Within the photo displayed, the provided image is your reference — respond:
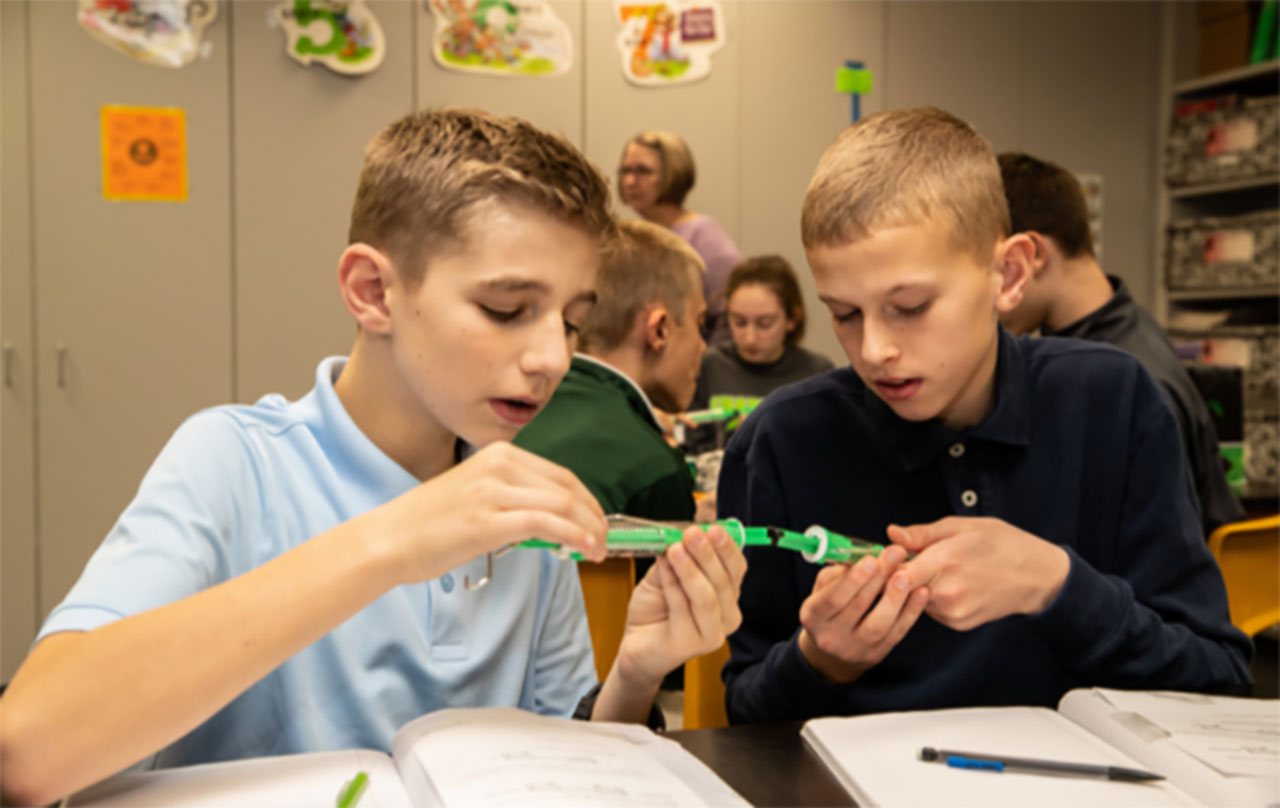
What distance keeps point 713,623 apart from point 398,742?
29 cm

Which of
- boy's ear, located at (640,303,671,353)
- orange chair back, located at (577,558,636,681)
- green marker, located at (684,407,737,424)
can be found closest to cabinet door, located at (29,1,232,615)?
green marker, located at (684,407,737,424)

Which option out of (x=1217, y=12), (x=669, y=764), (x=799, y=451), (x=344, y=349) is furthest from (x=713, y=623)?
(x=1217, y=12)

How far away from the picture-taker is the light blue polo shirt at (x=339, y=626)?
88 centimetres

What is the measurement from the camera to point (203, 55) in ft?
12.1

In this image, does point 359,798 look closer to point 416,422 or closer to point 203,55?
point 416,422

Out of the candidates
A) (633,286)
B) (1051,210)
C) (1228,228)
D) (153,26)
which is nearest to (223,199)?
(153,26)

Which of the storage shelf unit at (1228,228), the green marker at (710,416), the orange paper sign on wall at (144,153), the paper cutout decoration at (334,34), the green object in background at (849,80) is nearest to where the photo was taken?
the green object in background at (849,80)

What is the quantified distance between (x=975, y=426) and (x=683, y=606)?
1.53 ft

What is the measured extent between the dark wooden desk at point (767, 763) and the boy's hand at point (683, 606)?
0.09 metres

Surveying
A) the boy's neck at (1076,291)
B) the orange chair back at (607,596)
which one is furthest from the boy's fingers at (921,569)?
the boy's neck at (1076,291)

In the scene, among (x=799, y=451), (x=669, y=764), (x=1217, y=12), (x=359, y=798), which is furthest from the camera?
(x=1217, y=12)

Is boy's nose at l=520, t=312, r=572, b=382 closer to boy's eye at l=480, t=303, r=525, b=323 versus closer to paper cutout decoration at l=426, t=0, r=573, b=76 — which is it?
boy's eye at l=480, t=303, r=525, b=323

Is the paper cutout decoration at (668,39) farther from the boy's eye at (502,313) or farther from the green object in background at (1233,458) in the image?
the boy's eye at (502,313)

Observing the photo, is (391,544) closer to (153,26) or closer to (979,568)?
(979,568)
